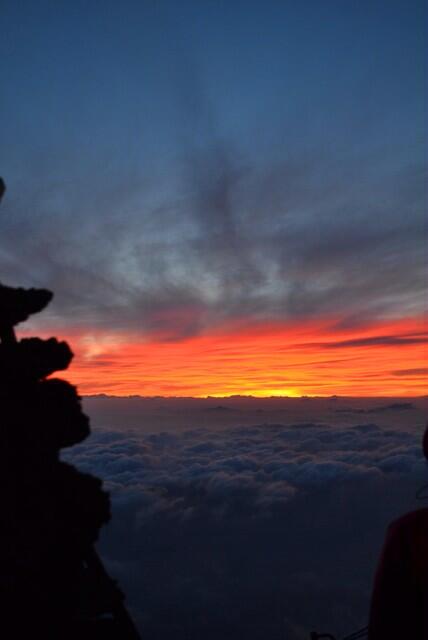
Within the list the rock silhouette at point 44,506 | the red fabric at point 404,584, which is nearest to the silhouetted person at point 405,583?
the red fabric at point 404,584

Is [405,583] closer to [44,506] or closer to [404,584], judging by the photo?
[404,584]

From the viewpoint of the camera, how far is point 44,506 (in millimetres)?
8102

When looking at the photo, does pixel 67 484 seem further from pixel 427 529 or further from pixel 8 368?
pixel 427 529

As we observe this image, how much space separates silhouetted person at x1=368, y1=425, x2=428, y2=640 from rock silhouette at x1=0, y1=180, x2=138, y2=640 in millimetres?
5615

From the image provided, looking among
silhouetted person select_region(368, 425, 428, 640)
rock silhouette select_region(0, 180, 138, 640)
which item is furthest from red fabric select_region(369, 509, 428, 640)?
rock silhouette select_region(0, 180, 138, 640)

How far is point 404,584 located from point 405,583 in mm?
12

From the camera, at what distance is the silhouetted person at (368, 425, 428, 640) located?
4.07 metres

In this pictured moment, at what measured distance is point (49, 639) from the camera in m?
7.90

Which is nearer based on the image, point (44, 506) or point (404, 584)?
point (404, 584)

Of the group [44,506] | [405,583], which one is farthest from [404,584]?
[44,506]

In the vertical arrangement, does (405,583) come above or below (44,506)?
below

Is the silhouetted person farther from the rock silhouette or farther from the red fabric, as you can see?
the rock silhouette

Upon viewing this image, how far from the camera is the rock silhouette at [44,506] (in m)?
7.64

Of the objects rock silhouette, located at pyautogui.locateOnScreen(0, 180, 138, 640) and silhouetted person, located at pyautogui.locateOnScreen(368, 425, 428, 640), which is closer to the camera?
silhouetted person, located at pyautogui.locateOnScreen(368, 425, 428, 640)
